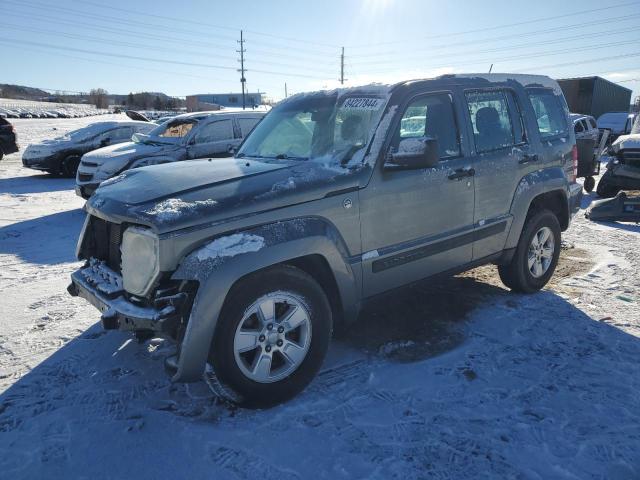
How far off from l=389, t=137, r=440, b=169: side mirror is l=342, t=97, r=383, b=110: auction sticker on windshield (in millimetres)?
430

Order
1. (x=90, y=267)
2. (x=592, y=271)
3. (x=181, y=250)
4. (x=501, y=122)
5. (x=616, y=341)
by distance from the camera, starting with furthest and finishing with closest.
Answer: (x=592, y=271) → (x=501, y=122) → (x=616, y=341) → (x=90, y=267) → (x=181, y=250)

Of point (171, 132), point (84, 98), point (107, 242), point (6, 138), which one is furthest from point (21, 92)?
point (107, 242)

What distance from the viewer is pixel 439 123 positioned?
4023 millimetres

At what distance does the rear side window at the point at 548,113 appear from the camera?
4.87 metres

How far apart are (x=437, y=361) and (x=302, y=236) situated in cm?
150

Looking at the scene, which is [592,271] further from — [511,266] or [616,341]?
[616,341]

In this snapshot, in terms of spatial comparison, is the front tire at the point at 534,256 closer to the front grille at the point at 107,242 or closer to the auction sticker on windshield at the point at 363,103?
the auction sticker on windshield at the point at 363,103

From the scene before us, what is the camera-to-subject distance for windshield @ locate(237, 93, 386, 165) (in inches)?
143

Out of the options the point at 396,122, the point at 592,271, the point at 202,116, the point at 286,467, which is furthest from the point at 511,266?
the point at 202,116

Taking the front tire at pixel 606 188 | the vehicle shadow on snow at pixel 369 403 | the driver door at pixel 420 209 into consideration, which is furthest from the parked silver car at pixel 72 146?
the front tire at pixel 606 188

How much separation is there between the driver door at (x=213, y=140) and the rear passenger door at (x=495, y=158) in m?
6.18

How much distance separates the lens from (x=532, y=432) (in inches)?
111

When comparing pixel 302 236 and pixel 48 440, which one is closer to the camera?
pixel 48 440

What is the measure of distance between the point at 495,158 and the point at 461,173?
20.4 inches
